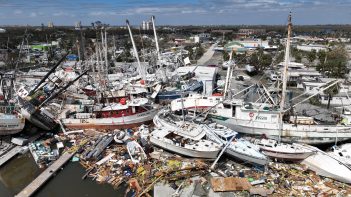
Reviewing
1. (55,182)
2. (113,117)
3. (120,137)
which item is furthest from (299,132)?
(55,182)

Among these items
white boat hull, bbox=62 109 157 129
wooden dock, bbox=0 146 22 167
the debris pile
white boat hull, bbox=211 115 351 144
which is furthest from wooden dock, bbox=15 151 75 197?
white boat hull, bbox=211 115 351 144

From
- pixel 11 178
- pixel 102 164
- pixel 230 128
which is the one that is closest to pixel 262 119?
pixel 230 128

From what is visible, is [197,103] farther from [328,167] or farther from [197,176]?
[328,167]

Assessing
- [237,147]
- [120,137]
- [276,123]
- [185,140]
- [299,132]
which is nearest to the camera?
[237,147]

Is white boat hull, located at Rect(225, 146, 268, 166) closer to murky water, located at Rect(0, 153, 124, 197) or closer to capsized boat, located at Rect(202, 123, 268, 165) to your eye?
capsized boat, located at Rect(202, 123, 268, 165)

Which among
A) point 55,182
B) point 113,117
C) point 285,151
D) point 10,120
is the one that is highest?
point 10,120

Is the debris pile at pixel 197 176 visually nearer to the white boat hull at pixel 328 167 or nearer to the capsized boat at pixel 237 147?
the white boat hull at pixel 328 167

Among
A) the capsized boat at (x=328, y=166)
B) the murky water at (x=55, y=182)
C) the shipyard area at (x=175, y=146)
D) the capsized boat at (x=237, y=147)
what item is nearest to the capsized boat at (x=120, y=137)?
the shipyard area at (x=175, y=146)

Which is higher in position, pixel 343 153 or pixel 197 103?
pixel 197 103
